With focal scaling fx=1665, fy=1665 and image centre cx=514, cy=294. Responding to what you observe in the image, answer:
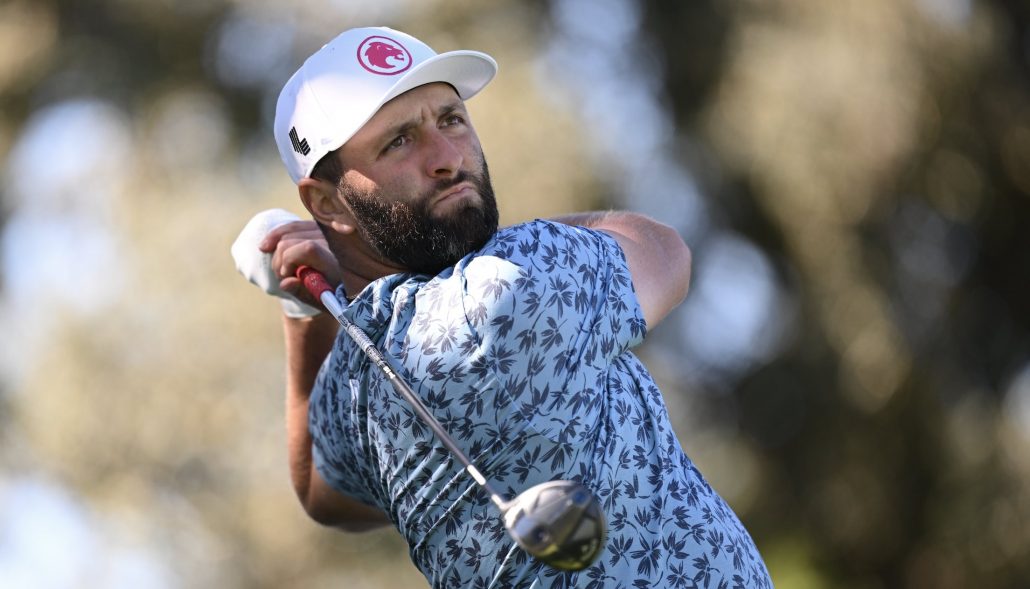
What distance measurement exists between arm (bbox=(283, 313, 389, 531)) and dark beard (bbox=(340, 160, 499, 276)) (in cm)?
50

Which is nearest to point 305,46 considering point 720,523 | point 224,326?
point 224,326

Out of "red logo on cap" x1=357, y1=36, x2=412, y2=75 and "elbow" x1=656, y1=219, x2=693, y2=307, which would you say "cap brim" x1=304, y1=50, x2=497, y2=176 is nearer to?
"red logo on cap" x1=357, y1=36, x2=412, y2=75

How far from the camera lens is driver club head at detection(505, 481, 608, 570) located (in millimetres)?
2221

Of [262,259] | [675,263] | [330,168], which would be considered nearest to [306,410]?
[262,259]

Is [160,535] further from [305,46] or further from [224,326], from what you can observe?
[305,46]

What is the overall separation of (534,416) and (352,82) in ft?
2.14

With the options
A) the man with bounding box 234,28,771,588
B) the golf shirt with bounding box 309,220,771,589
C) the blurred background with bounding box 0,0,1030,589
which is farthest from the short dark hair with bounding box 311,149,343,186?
the blurred background with bounding box 0,0,1030,589

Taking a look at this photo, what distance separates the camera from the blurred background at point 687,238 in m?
9.09

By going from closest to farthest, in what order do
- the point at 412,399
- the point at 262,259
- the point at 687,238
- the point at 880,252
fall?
the point at 412,399
the point at 262,259
the point at 880,252
the point at 687,238

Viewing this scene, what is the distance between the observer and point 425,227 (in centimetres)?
268

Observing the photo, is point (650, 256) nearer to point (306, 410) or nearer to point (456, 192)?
point (456, 192)

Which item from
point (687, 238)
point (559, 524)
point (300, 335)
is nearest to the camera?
point (559, 524)

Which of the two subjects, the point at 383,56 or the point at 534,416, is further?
the point at 383,56

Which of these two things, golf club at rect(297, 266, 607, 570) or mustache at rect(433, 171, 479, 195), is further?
mustache at rect(433, 171, 479, 195)
